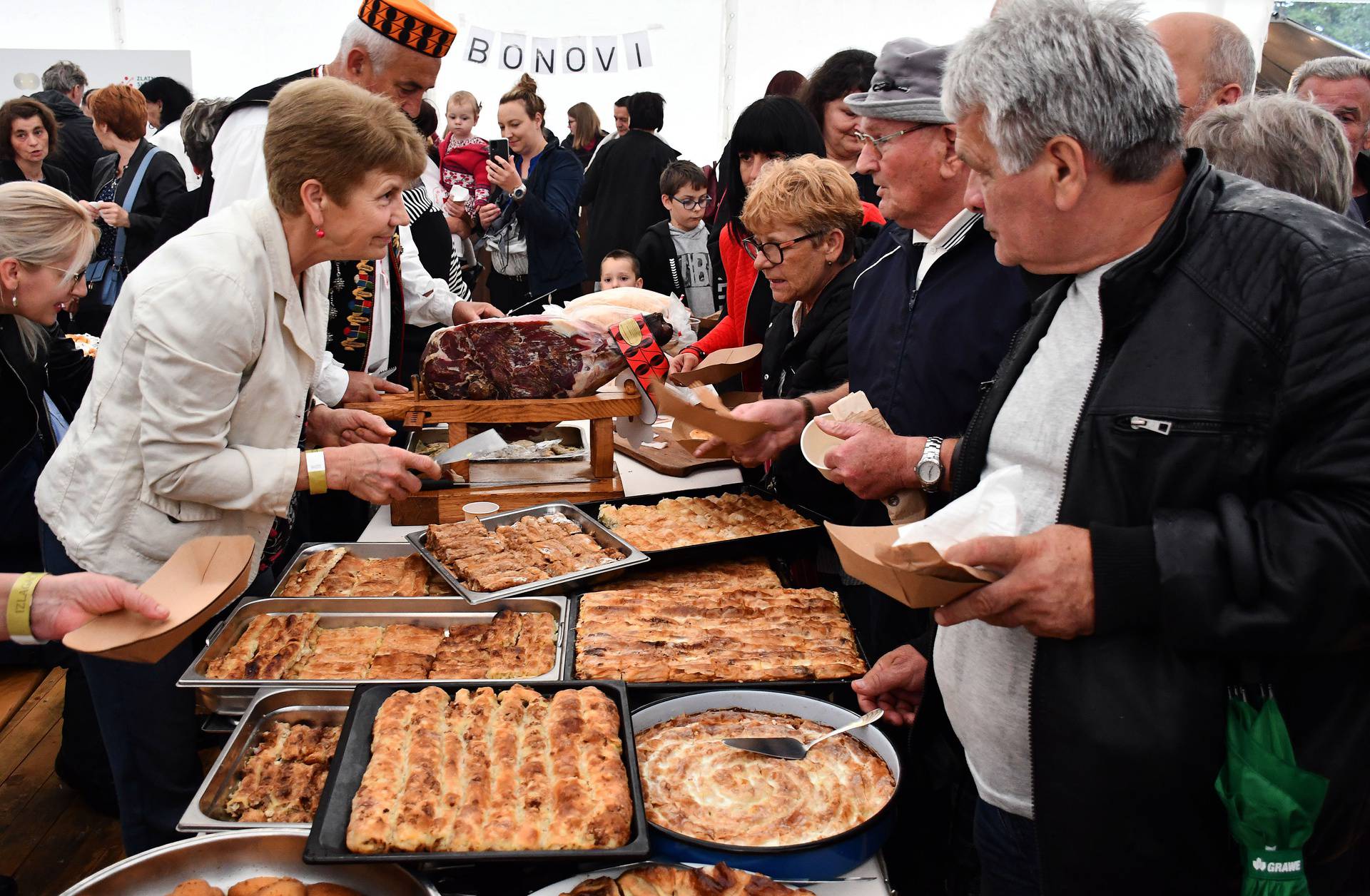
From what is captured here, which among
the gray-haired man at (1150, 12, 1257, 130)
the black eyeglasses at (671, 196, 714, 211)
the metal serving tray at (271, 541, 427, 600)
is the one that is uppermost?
the gray-haired man at (1150, 12, 1257, 130)

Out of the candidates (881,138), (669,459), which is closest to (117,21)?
(669,459)

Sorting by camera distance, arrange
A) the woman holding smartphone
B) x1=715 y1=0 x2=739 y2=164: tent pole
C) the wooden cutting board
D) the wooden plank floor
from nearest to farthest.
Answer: the wooden plank floor < the wooden cutting board < the woman holding smartphone < x1=715 y1=0 x2=739 y2=164: tent pole

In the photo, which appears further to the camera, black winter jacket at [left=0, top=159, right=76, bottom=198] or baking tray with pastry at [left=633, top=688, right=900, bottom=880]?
black winter jacket at [left=0, top=159, right=76, bottom=198]

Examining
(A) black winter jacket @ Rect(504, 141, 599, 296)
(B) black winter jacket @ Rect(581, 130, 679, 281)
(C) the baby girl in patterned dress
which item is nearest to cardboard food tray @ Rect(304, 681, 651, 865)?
(A) black winter jacket @ Rect(504, 141, 599, 296)

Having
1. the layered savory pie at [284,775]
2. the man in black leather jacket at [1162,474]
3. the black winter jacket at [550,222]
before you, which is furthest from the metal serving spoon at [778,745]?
the black winter jacket at [550,222]

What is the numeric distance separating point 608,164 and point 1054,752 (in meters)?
6.63

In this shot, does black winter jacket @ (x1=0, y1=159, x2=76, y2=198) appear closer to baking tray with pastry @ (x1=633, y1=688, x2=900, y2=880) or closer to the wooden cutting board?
the wooden cutting board

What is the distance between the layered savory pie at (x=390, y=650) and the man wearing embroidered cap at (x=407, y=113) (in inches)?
42.2

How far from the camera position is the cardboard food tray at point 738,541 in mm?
2635

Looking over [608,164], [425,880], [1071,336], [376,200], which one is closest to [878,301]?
[1071,336]

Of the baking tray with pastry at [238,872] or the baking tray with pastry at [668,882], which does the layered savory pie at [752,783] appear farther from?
the baking tray with pastry at [238,872]

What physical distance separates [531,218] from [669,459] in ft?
11.6

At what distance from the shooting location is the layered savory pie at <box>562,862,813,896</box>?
137 centimetres

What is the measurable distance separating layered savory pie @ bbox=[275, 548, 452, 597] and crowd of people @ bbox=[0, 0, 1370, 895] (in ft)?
0.46
